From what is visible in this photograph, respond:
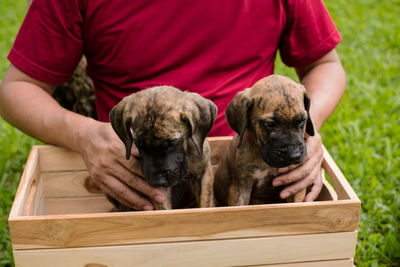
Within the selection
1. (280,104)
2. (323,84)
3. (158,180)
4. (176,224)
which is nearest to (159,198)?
(158,180)

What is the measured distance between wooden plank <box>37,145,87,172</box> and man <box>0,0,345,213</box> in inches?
3.4

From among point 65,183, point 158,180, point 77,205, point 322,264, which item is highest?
point 158,180

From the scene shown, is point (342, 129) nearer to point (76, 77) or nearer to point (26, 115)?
point (76, 77)

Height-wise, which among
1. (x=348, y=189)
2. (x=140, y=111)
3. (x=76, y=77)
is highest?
(x=140, y=111)

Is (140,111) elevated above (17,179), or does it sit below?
above

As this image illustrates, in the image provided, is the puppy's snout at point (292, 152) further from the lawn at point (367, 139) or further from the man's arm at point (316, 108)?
the lawn at point (367, 139)

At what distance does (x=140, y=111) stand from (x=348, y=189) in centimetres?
148

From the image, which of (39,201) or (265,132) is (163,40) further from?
(39,201)

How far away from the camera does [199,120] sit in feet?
9.89

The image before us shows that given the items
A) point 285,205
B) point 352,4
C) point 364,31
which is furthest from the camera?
point 352,4

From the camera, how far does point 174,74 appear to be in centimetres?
402

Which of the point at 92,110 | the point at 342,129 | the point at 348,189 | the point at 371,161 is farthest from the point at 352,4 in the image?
the point at 348,189

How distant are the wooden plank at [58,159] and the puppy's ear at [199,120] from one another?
133 cm

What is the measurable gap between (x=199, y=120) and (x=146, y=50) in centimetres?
119
